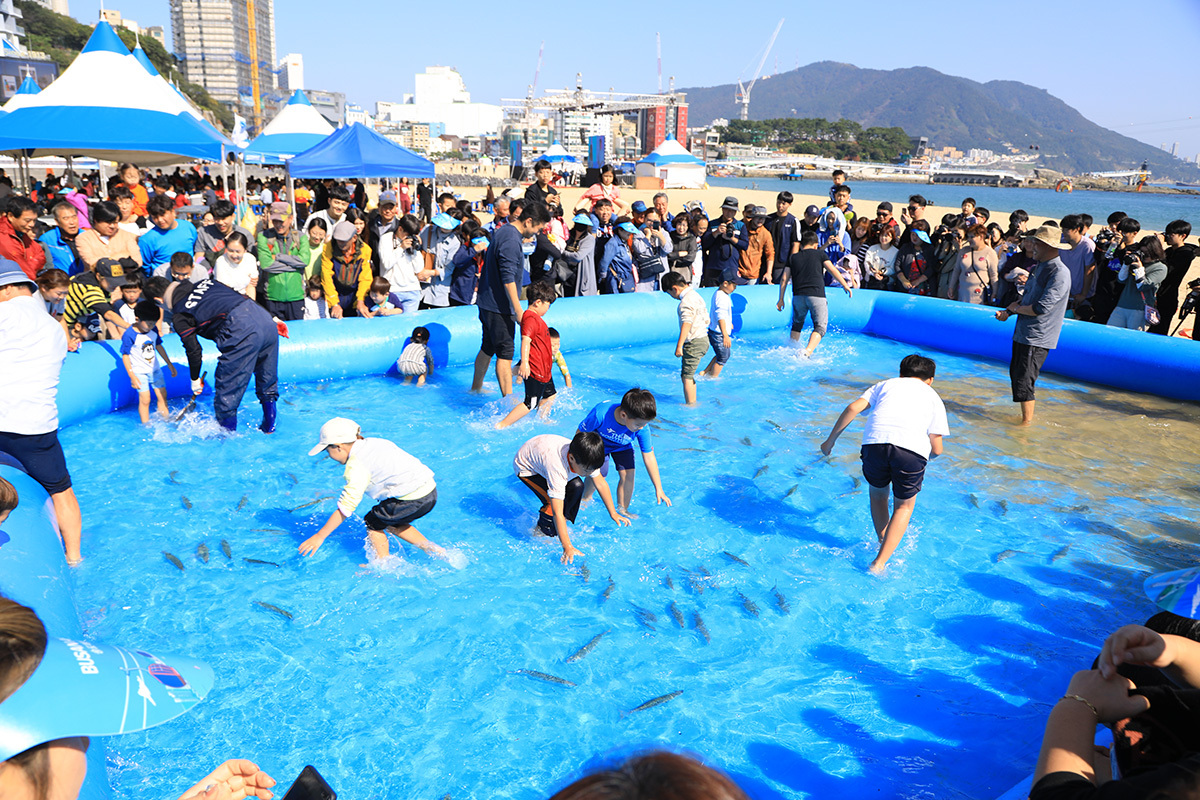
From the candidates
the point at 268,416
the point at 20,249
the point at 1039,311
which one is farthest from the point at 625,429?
the point at 20,249

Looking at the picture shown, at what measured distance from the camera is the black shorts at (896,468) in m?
4.92

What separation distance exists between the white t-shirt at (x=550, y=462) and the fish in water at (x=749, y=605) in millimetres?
1417

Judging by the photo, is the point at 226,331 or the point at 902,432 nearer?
the point at 902,432

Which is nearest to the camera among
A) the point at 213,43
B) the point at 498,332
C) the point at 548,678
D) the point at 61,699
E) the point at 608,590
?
the point at 61,699

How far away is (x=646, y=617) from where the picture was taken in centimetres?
485

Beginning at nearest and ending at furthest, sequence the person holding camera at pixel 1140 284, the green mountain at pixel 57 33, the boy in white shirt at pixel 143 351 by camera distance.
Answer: the boy in white shirt at pixel 143 351, the person holding camera at pixel 1140 284, the green mountain at pixel 57 33

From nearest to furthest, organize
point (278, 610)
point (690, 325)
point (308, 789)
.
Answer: point (308, 789) → point (278, 610) → point (690, 325)

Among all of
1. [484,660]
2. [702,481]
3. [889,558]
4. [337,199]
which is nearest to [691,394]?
[702,481]

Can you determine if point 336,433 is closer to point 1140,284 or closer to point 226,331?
point 226,331

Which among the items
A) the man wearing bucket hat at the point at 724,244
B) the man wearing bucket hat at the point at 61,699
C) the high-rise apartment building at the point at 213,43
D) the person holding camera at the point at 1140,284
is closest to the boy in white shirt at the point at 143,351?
the man wearing bucket hat at the point at 61,699

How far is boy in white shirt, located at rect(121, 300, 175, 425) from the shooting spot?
23.2ft

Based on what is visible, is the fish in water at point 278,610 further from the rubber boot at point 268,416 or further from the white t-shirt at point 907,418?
the white t-shirt at point 907,418

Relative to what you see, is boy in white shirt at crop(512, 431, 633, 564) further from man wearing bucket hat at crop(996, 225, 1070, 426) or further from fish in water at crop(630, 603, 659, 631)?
man wearing bucket hat at crop(996, 225, 1070, 426)

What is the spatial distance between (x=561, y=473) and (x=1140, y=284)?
918cm
